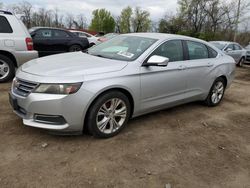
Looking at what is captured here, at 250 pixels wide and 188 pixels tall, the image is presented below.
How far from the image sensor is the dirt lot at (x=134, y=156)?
9.18 feet

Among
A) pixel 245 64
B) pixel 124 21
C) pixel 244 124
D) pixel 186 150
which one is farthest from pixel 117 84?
pixel 124 21

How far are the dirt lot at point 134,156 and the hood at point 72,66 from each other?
0.93 m

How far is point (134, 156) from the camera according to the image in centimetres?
328

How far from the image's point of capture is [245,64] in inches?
635

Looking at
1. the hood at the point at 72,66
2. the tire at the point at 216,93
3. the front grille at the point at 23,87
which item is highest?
the hood at the point at 72,66

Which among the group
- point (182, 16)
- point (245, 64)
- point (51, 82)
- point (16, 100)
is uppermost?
point (182, 16)

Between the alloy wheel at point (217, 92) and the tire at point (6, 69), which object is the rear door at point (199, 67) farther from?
the tire at point (6, 69)

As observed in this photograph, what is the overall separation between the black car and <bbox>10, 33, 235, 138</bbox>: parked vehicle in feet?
19.4

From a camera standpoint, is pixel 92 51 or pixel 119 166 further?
pixel 92 51

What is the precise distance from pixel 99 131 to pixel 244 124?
2836 mm

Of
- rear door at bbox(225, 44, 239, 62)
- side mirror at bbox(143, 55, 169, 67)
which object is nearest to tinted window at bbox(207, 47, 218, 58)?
side mirror at bbox(143, 55, 169, 67)

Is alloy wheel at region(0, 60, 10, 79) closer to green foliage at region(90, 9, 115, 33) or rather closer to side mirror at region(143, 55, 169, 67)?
side mirror at region(143, 55, 169, 67)

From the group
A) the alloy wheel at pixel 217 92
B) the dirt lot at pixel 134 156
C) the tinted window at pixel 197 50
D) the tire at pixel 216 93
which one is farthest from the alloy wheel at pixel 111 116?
the alloy wheel at pixel 217 92

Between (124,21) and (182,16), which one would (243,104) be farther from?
(124,21)
